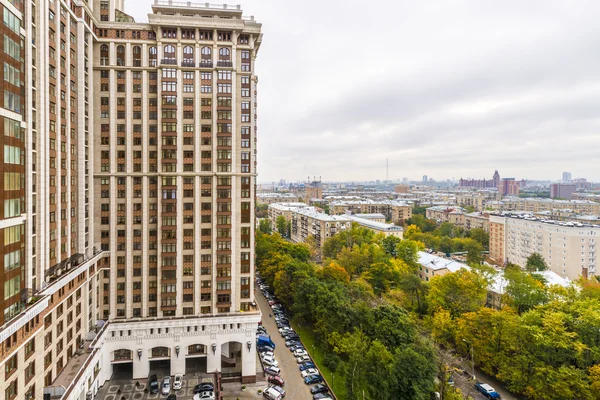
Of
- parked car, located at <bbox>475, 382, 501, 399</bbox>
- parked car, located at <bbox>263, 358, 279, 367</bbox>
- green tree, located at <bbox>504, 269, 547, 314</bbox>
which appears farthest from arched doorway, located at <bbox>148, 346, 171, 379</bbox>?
green tree, located at <bbox>504, 269, 547, 314</bbox>

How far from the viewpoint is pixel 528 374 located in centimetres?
3781

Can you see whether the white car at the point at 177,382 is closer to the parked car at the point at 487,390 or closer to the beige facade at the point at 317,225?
the parked car at the point at 487,390

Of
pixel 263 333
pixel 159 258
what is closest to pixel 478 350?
pixel 263 333

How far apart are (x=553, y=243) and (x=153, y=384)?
9500 centimetres

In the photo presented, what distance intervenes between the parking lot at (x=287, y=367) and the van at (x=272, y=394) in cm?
119

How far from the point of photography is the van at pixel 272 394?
39.1m

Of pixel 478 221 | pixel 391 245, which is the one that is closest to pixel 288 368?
pixel 391 245

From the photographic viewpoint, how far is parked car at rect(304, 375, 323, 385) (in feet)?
138

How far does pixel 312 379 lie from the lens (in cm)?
4228

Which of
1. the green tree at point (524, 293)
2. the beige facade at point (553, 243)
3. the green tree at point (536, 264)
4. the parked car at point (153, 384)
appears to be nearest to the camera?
the parked car at point (153, 384)

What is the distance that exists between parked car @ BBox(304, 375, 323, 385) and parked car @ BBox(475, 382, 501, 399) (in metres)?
18.0

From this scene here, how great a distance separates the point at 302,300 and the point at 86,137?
36638 millimetres

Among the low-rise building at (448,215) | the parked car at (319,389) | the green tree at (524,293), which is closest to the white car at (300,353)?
the parked car at (319,389)

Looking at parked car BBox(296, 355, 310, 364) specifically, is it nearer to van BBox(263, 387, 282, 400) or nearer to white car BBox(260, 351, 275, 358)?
white car BBox(260, 351, 275, 358)
